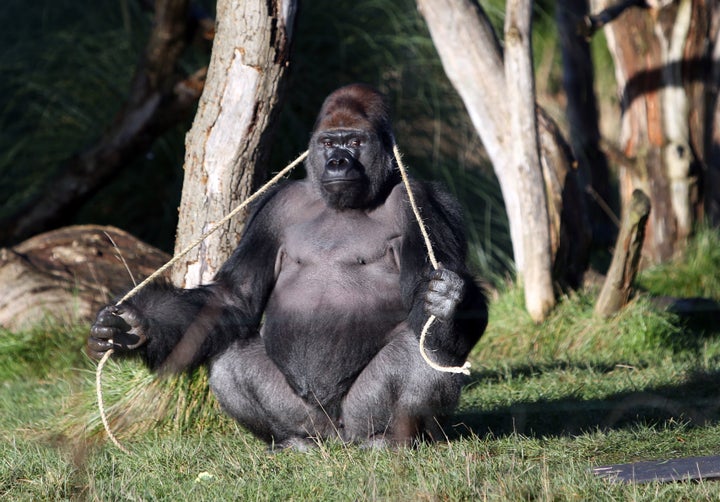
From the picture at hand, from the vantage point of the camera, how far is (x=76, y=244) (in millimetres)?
6547

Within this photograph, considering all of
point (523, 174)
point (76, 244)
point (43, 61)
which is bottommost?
point (76, 244)

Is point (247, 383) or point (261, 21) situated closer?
point (247, 383)

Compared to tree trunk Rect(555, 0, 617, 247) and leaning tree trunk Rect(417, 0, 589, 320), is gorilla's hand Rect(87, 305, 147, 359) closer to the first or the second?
leaning tree trunk Rect(417, 0, 589, 320)

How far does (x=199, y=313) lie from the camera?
402cm

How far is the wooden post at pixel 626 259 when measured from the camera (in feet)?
18.0

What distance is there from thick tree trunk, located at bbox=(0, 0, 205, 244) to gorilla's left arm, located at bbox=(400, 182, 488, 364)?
11.0 feet

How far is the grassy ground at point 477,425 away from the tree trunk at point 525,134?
1.78 feet

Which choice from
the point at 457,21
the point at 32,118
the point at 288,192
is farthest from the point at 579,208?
the point at 32,118

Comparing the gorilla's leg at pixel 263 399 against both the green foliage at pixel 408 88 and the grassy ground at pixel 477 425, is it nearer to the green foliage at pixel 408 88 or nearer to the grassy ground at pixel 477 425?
the grassy ground at pixel 477 425

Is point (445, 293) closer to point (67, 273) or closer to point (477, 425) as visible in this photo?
point (477, 425)

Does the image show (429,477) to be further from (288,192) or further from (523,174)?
(523,174)

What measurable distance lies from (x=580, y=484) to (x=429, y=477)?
Answer: 1.57 ft

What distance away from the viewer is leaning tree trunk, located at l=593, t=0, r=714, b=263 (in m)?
7.00

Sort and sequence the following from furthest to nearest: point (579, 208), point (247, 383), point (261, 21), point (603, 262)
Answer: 1. point (603, 262)
2. point (579, 208)
3. point (261, 21)
4. point (247, 383)
